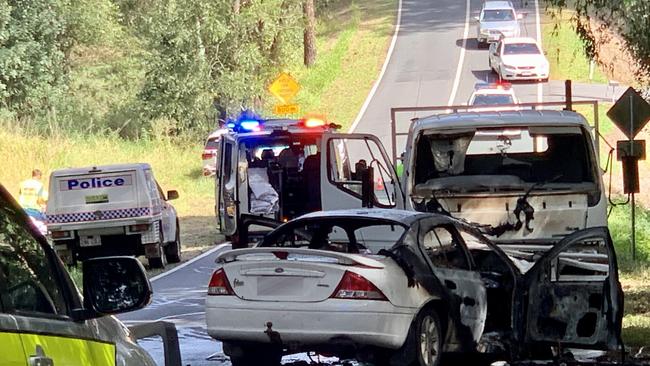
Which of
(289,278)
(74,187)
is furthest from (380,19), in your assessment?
(289,278)

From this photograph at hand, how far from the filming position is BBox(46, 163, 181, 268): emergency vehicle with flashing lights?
840 inches

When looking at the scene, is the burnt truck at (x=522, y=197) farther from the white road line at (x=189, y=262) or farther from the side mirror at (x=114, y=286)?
the white road line at (x=189, y=262)

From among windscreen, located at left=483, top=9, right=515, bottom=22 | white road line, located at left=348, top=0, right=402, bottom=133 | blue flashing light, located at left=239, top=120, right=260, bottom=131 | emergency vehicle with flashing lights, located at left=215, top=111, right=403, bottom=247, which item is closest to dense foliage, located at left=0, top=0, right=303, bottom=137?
white road line, located at left=348, top=0, right=402, bottom=133

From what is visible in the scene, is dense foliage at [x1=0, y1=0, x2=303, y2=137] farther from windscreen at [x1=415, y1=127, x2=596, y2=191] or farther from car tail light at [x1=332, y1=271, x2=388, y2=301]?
car tail light at [x1=332, y1=271, x2=388, y2=301]

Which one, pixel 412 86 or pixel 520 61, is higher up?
pixel 520 61

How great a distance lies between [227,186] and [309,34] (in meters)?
33.2

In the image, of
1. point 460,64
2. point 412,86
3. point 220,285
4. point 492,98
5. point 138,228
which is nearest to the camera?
point 220,285

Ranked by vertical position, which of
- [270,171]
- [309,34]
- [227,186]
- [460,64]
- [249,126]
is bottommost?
[460,64]

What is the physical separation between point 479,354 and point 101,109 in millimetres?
39153

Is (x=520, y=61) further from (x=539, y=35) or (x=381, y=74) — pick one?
(x=539, y=35)

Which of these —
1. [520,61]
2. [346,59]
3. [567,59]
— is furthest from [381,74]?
[520,61]

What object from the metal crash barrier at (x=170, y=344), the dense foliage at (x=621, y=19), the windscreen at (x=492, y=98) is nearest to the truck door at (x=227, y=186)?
the dense foliage at (x=621, y=19)

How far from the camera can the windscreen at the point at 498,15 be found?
177 feet

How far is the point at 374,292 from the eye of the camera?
9.76 metres
